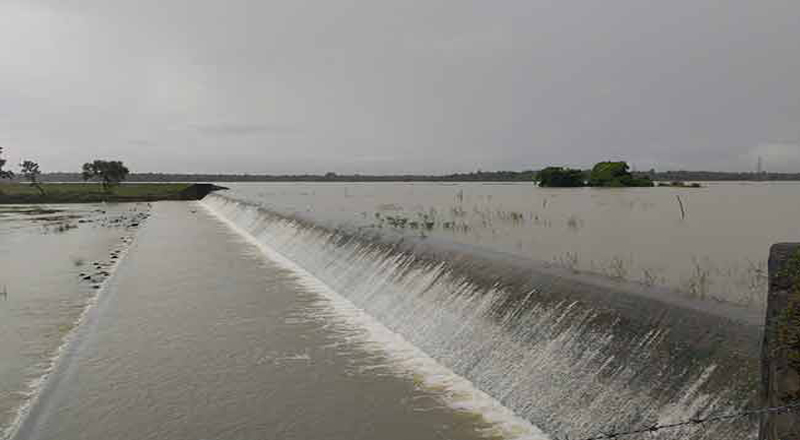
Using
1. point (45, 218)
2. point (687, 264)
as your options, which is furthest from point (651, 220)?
point (45, 218)

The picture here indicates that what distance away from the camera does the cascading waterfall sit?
21.5 feet

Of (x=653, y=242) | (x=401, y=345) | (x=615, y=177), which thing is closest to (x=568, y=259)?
(x=653, y=242)

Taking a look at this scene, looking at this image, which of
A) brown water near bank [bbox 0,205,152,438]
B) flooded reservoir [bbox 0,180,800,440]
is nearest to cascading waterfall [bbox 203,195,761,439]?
flooded reservoir [bbox 0,180,800,440]

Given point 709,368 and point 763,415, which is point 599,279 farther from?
point 763,415

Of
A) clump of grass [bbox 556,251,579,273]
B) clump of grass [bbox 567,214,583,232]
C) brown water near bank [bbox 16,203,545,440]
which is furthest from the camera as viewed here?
clump of grass [bbox 567,214,583,232]

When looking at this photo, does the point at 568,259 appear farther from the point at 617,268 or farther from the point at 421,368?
the point at 421,368

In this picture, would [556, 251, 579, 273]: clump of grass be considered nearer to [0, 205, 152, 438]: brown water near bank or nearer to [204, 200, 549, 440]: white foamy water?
[204, 200, 549, 440]: white foamy water

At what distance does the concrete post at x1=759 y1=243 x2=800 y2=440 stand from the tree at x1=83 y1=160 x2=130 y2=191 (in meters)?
116

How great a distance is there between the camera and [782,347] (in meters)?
4.99

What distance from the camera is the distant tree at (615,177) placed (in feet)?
340

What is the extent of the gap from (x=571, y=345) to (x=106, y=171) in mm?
114264

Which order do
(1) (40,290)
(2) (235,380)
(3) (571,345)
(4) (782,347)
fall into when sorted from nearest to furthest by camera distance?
(4) (782,347) < (3) (571,345) < (2) (235,380) < (1) (40,290)

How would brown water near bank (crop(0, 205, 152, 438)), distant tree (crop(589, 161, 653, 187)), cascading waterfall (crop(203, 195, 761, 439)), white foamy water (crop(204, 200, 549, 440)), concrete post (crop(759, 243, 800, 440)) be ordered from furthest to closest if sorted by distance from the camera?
distant tree (crop(589, 161, 653, 187)) < brown water near bank (crop(0, 205, 152, 438)) < white foamy water (crop(204, 200, 549, 440)) < cascading waterfall (crop(203, 195, 761, 439)) < concrete post (crop(759, 243, 800, 440))

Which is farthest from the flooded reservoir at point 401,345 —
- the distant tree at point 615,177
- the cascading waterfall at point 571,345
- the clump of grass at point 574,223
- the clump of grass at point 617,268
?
the distant tree at point 615,177
